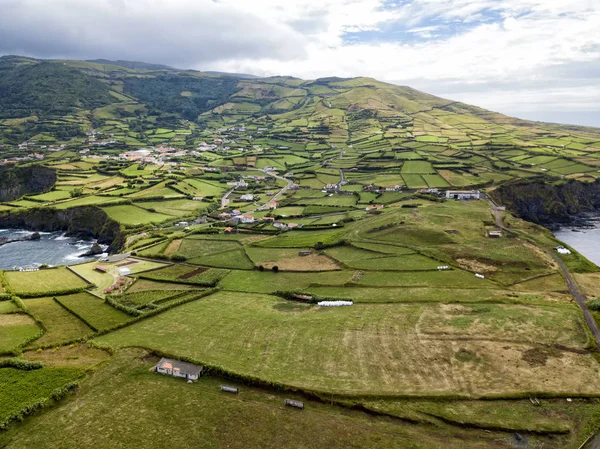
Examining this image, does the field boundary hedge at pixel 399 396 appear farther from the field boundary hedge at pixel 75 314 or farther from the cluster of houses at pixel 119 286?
the cluster of houses at pixel 119 286

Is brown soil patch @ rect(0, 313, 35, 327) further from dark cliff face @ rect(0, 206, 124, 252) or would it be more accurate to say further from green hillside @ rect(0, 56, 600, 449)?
dark cliff face @ rect(0, 206, 124, 252)

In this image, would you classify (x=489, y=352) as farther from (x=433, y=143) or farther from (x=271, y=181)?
(x=433, y=143)

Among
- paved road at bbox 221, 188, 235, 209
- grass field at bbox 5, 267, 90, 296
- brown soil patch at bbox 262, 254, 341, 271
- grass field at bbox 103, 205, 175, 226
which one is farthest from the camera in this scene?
paved road at bbox 221, 188, 235, 209

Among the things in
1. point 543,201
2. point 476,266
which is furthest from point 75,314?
point 543,201

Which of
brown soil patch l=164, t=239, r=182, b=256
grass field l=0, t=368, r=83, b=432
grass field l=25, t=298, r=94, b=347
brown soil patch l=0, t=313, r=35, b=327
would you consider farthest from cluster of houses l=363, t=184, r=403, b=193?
grass field l=0, t=368, r=83, b=432

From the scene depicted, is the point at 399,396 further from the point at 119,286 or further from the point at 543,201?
the point at 543,201

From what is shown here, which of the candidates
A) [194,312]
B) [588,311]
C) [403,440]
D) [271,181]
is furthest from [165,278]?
[271,181]

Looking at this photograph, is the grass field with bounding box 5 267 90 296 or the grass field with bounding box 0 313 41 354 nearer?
the grass field with bounding box 0 313 41 354
